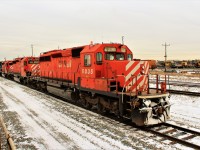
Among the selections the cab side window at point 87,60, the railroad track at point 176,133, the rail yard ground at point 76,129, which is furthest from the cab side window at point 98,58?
the railroad track at point 176,133

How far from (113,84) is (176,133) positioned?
3.45 m

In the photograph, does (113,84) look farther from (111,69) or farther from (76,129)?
(76,129)

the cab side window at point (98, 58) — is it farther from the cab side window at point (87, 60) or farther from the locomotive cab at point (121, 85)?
the cab side window at point (87, 60)

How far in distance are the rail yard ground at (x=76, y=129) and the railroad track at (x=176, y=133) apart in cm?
24

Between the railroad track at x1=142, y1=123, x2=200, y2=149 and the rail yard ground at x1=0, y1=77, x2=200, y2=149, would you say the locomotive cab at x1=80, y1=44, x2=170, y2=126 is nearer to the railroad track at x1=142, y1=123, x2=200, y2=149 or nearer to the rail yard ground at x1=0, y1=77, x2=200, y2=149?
the railroad track at x1=142, y1=123, x2=200, y2=149

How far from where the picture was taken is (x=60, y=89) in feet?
55.2

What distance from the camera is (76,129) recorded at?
9.16 meters

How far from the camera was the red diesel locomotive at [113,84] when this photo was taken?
366 inches

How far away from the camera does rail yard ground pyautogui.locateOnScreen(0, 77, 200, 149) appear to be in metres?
7.51

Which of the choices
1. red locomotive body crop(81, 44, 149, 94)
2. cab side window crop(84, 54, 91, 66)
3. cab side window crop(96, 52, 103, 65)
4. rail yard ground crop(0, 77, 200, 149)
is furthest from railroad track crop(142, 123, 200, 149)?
cab side window crop(84, 54, 91, 66)

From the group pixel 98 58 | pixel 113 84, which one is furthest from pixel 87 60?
pixel 113 84

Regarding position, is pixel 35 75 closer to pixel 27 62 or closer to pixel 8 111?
pixel 27 62

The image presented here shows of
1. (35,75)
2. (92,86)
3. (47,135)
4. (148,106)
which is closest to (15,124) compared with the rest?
(47,135)

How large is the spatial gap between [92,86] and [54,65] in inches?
304
